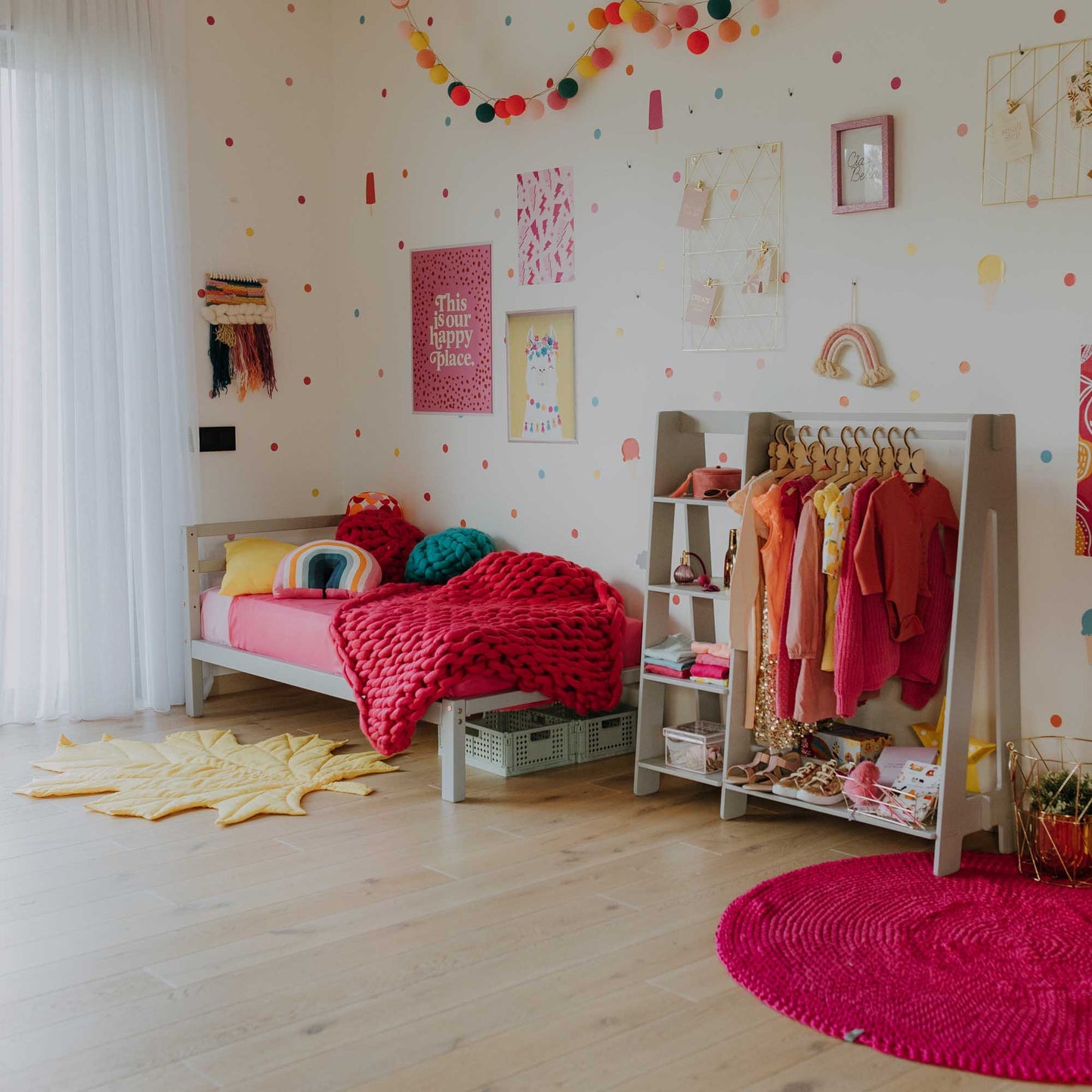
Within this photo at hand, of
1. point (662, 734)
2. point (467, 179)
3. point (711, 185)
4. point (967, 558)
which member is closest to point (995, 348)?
point (967, 558)

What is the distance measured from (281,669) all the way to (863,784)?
75.9 inches

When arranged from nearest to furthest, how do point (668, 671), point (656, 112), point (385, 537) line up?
point (668, 671) → point (656, 112) → point (385, 537)

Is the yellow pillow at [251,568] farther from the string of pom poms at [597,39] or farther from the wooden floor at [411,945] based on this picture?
the string of pom poms at [597,39]

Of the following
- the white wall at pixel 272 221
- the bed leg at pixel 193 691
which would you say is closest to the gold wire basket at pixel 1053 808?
the bed leg at pixel 193 691

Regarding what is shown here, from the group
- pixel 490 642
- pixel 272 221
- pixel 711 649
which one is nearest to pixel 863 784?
pixel 711 649

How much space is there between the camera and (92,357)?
4344mm

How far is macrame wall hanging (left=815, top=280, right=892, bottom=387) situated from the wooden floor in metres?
1.16

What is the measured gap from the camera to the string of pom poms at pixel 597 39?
3.62 metres

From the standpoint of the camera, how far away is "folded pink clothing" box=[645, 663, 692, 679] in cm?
351

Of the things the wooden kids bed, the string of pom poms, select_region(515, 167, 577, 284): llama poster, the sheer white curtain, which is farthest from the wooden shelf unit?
the sheer white curtain

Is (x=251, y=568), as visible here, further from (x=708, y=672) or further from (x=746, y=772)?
(x=746, y=772)

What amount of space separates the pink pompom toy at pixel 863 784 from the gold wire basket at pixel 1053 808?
1.04 feet

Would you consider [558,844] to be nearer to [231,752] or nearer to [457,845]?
[457,845]

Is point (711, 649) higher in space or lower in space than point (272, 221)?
lower
